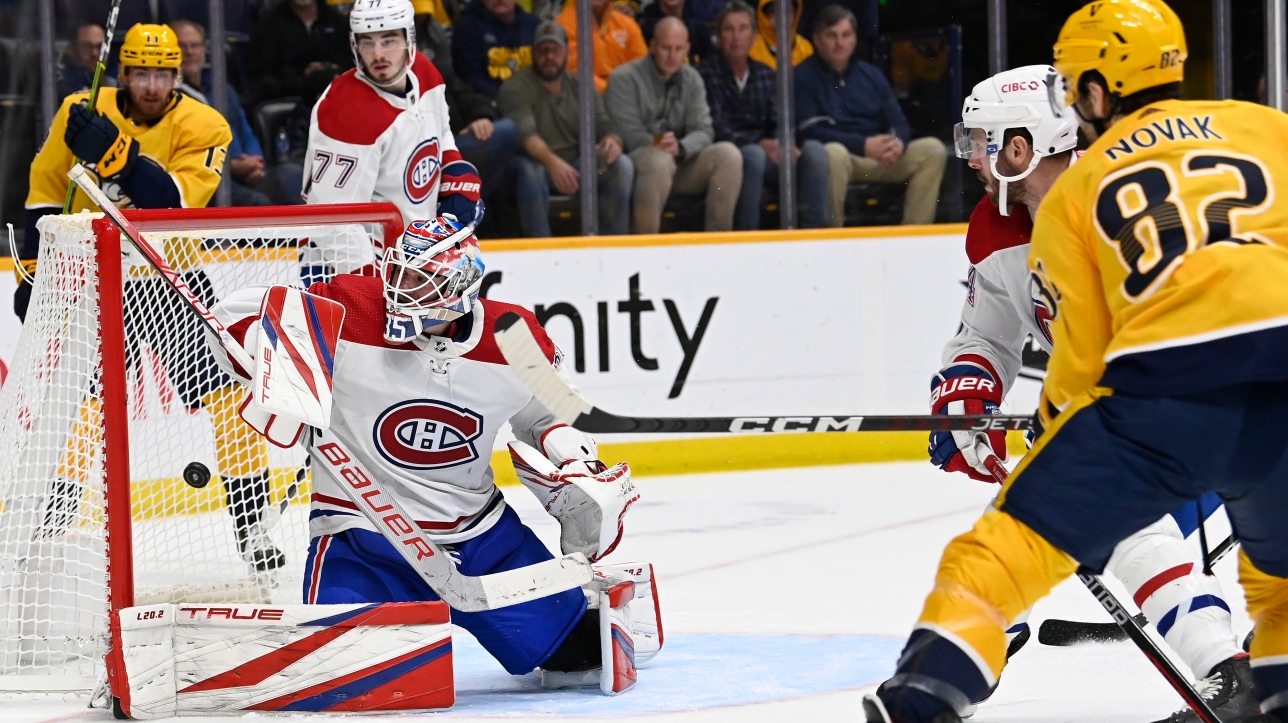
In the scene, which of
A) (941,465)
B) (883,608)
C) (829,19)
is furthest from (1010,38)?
(941,465)

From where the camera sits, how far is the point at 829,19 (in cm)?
604

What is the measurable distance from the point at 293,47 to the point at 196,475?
2.50 m

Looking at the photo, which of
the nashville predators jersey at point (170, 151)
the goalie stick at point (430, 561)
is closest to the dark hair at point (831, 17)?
the nashville predators jersey at point (170, 151)

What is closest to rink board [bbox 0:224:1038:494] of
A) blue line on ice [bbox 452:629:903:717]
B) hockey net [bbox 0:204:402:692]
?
hockey net [bbox 0:204:402:692]

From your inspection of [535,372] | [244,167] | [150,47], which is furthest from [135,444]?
[244,167]

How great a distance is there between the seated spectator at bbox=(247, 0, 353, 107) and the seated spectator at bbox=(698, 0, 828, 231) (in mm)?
1270

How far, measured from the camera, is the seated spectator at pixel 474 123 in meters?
5.68

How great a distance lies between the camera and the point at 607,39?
582cm

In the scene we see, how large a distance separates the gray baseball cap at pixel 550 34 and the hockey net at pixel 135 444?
6.72 feet

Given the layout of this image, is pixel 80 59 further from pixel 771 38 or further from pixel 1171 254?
pixel 1171 254

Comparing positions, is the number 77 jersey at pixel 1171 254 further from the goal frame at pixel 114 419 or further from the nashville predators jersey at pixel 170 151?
the nashville predators jersey at pixel 170 151

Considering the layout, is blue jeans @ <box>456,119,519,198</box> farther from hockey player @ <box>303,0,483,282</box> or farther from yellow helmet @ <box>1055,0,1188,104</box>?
yellow helmet @ <box>1055,0,1188,104</box>

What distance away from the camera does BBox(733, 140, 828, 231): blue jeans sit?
599 centimetres

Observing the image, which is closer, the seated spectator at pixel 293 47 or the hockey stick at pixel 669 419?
the hockey stick at pixel 669 419
